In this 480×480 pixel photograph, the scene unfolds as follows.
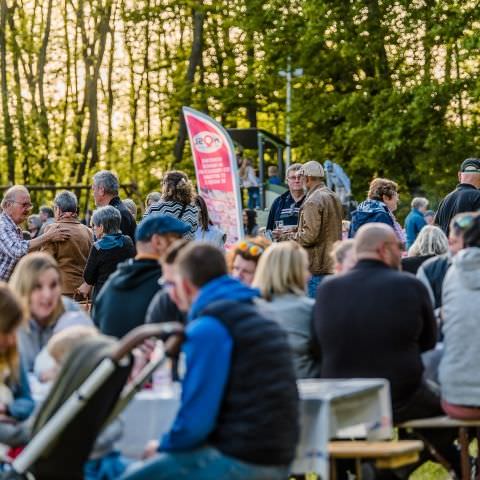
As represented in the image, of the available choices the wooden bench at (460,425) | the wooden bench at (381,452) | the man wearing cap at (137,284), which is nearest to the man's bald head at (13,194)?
the man wearing cap at (137,284)

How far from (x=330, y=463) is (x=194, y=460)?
1762mm

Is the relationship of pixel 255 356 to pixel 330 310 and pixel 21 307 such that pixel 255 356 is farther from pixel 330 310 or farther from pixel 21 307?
pixel 330 310

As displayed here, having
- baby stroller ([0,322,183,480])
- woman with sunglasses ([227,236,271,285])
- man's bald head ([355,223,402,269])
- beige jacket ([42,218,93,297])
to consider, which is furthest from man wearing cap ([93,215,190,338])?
beige jacket ([42,218,93,297])

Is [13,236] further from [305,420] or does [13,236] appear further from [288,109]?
[288,109]

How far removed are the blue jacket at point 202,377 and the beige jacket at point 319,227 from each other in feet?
22.7

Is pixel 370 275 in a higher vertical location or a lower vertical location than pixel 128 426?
higher

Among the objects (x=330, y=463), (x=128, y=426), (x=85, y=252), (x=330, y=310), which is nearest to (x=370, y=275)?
(x=330, y=310)

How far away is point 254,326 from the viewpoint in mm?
6195

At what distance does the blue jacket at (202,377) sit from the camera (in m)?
6.05

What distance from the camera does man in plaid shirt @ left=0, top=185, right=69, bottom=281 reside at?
12.9 metres

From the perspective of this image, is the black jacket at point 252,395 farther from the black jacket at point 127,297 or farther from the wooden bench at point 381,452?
the black jacket at point 127,297

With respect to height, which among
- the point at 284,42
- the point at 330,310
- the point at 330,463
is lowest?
the point at 330,463

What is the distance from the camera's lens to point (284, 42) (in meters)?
37.8

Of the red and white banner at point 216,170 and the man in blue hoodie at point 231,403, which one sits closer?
the man in blue hoodie at point 231,403
